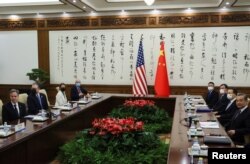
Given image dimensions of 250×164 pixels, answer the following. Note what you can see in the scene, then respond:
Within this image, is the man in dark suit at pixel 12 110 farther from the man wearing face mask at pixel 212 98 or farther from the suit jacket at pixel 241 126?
the man wearing face mask at pixel 212 98

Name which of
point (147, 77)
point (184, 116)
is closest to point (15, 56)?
point (147, 77)

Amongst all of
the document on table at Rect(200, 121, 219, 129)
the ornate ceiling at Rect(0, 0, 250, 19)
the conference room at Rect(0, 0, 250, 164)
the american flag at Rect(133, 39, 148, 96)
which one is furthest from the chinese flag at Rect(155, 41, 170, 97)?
the document on table at Rect(200, 121, 219, 129)

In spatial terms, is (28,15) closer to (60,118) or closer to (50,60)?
(50,60)

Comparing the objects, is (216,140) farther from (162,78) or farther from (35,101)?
(162,78)

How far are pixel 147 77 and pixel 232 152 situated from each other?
7.09 m

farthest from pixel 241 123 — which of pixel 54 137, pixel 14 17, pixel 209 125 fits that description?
pixel 14 17

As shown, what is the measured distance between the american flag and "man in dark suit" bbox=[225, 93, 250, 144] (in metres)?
3.83

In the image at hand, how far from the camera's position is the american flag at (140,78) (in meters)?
7.94

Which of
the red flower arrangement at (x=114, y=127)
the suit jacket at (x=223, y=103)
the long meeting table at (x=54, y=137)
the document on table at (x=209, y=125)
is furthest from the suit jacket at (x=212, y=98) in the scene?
the red flower arrangement at (x=114, y=127)

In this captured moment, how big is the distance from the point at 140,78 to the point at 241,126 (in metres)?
4.05

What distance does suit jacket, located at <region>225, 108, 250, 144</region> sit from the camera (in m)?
3.98

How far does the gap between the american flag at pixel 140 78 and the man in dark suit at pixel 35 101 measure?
279 centimetres

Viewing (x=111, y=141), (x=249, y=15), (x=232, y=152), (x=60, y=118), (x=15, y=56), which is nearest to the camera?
(x=232, y=152)

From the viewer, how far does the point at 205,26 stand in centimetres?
791
